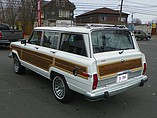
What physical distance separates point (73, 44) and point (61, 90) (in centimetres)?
116

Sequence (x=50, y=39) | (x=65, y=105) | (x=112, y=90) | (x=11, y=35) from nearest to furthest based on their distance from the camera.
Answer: (x=112, y=90) → (x=65, y=105) → (x=50, y=39) → (x=11, y=35)

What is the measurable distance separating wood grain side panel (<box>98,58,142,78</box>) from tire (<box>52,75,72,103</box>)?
100cm

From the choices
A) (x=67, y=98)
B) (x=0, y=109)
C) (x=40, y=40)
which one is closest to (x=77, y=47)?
(x=67, y=98)

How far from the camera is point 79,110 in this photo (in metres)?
4.16

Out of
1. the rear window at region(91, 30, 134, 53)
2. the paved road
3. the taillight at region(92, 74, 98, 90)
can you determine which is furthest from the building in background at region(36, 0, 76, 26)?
the taillight at region(92, 74, 98, 90)

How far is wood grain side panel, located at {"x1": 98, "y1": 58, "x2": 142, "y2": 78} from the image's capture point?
12.2 ft

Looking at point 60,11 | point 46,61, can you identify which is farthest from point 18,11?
point 46,61

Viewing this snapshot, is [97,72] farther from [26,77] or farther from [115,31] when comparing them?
[26,77]

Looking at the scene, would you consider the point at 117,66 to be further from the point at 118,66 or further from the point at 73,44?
the point at 73,44

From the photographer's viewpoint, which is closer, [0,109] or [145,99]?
[0,109]

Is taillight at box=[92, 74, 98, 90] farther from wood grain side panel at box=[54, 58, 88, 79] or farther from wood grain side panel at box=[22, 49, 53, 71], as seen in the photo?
wood grain side panel at box=[22, 49, 53, 71]

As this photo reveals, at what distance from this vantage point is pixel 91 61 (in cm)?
362

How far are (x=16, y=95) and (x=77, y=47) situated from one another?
7.04ft

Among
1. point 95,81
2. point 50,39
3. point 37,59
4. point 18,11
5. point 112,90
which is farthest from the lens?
point 18,11
